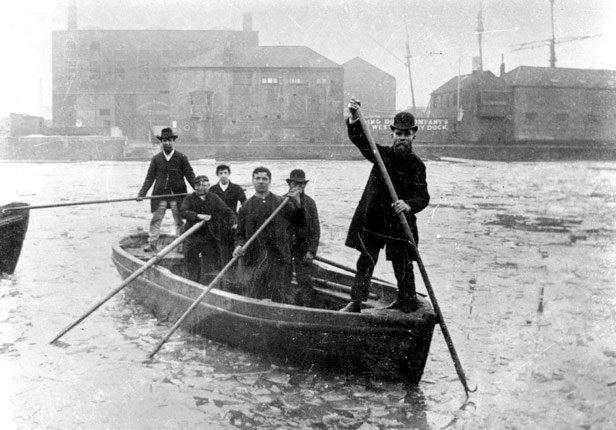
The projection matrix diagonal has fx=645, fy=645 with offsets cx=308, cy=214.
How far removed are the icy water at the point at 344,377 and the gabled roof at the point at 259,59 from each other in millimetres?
36998

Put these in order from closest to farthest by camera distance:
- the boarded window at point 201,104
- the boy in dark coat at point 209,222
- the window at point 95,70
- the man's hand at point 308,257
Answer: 1. the man's hand at point 308,257
2. the boy in dark coat at point 209,222
3. the boarded window at point 201,104
4. the window at point 95,70

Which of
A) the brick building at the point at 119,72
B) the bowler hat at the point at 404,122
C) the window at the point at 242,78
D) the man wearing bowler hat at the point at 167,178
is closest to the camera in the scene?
the bowler hat at the point at 404,122

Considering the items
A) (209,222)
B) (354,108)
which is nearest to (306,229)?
(209,222)

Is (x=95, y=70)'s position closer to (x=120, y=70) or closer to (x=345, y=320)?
(x=120, y=70)

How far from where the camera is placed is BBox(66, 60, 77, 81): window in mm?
57844

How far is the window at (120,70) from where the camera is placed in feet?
188

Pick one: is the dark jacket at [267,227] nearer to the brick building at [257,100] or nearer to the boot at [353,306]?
the boot at [353,306]

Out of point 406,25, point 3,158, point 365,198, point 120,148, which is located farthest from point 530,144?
point 365,198

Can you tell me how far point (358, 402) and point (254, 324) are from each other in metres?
1.35

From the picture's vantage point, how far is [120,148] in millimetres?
43344

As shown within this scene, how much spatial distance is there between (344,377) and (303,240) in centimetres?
193

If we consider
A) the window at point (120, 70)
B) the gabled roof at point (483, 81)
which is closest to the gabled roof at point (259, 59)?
the window at point (120, 70)

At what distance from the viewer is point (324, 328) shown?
19.1ft

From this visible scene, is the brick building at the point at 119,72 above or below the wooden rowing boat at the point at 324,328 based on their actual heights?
above
